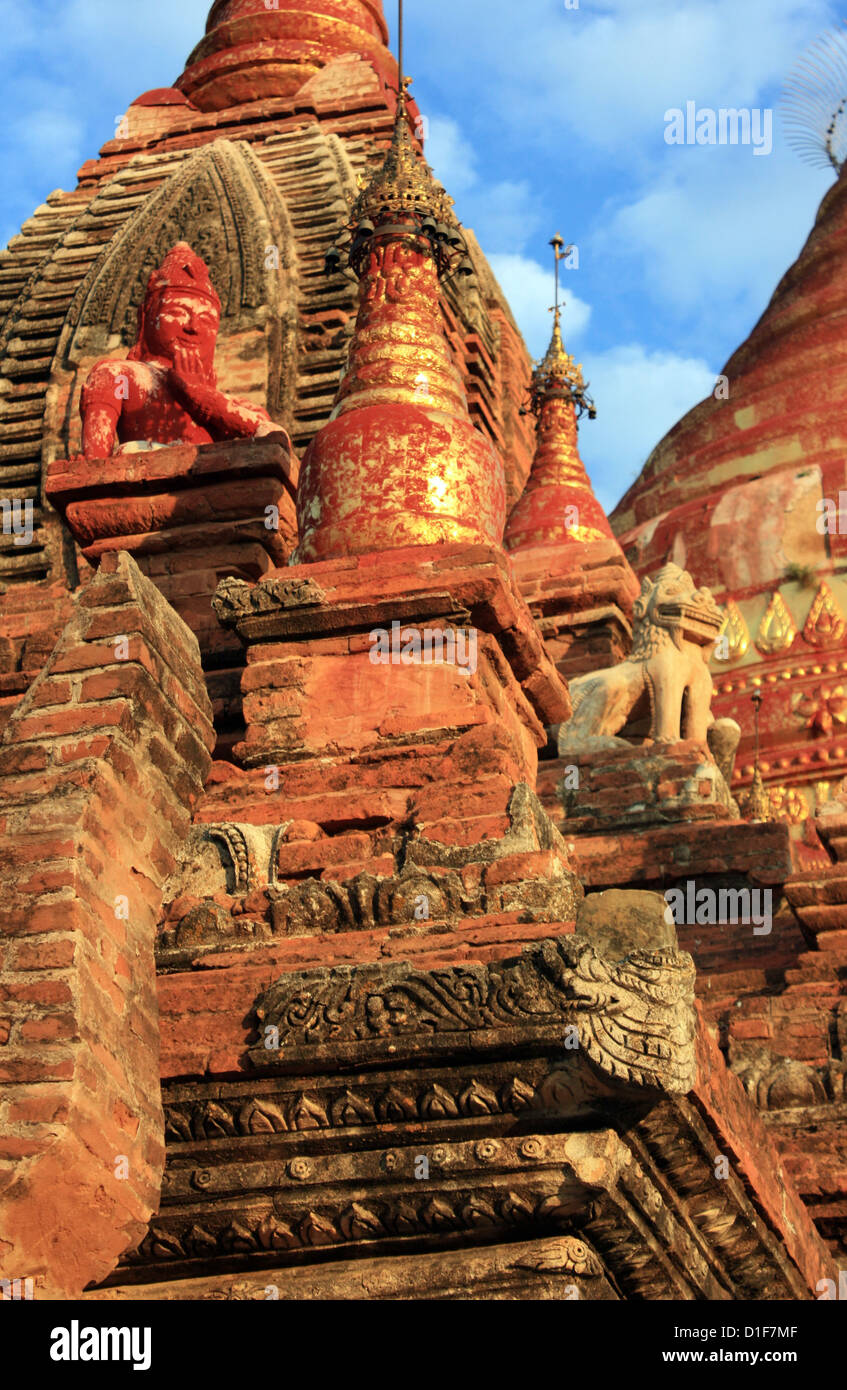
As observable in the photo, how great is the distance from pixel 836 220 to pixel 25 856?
2477 cm

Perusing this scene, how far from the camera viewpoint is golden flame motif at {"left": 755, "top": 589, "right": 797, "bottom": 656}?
23.8 meters

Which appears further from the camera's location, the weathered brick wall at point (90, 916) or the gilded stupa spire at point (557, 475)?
the gilded stupa spire at point (557, 475)

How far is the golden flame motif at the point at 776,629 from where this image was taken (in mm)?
23797

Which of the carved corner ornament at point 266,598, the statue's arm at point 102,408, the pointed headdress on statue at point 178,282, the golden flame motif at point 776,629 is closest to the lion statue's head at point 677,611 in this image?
the pointed headdress on statue at point 178,282

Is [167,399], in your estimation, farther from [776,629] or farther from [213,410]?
[776,629]

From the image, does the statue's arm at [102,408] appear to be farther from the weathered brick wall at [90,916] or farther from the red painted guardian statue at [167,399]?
the weathered brick wall at [90,916]

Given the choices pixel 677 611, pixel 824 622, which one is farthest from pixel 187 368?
pixel 824 622

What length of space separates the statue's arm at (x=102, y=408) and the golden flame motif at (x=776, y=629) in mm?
14549

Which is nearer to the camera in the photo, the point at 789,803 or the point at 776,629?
the point at 789,803

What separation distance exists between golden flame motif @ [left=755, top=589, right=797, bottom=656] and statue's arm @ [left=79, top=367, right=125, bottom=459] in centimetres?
1455

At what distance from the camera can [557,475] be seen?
18.2m

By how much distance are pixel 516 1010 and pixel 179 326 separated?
5.71m

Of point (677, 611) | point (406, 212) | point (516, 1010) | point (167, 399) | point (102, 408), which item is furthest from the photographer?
point (677, 611)
